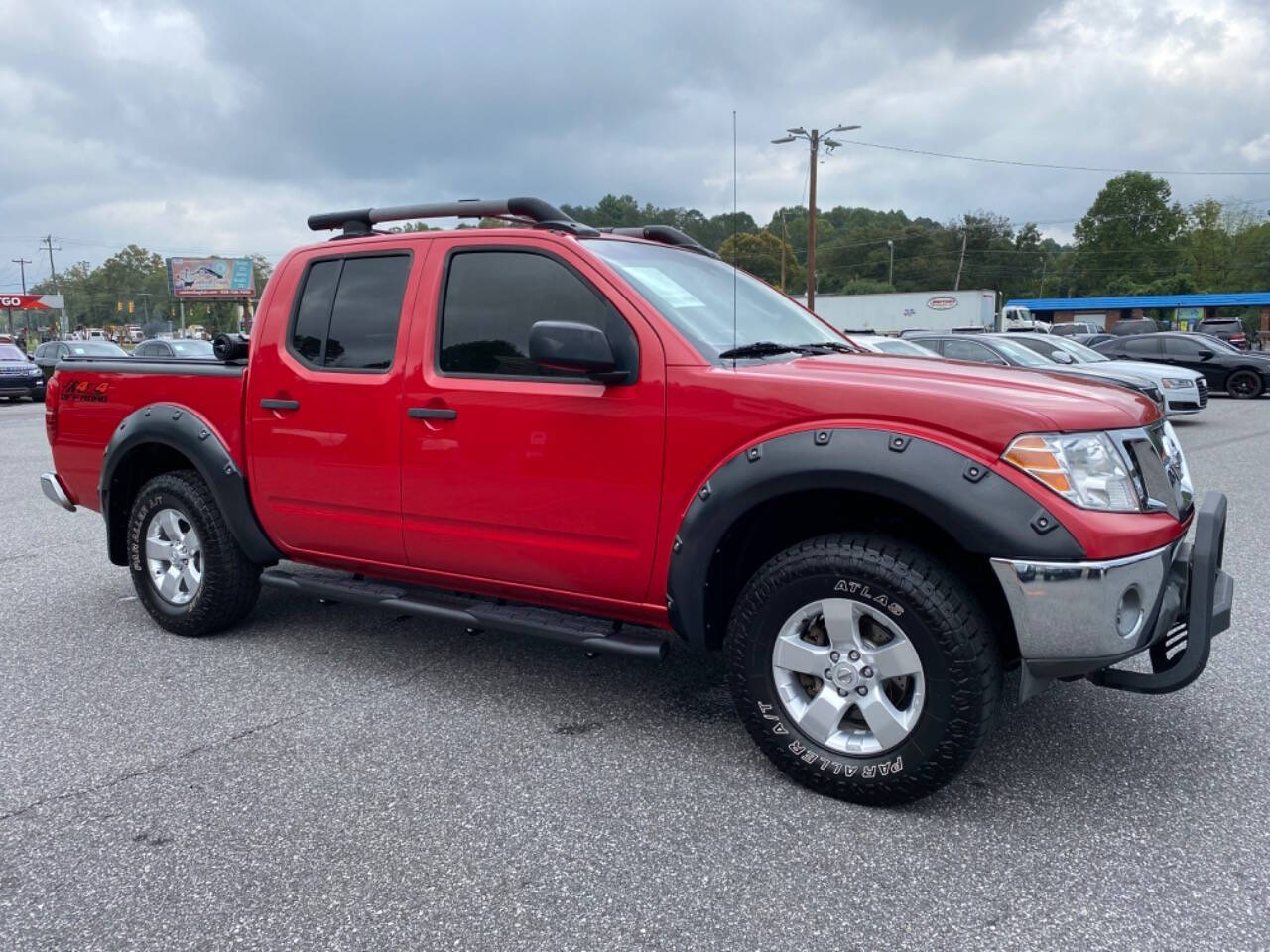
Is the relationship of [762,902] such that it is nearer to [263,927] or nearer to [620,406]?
[263,927]

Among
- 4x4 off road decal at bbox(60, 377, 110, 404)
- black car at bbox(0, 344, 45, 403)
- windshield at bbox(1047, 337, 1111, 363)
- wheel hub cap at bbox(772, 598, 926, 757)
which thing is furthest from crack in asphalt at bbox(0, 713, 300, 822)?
black car at bbox(0, 344, 45, 403)

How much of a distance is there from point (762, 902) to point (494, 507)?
5.65ft

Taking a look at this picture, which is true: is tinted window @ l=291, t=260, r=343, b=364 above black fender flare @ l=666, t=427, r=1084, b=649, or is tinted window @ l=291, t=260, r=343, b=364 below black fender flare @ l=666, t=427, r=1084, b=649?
above

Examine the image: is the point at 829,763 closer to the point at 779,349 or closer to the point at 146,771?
the point at 779,349

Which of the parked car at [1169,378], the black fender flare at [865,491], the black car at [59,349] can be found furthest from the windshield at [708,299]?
the black car at [59,349]

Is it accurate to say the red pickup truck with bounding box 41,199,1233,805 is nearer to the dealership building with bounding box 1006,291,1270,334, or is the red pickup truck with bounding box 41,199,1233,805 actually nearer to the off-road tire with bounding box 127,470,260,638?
the off-road tire with bounding box 127,470,260,638

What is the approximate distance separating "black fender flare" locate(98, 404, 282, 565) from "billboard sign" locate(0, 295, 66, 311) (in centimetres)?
7861

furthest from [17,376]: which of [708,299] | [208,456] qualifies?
[708,299]

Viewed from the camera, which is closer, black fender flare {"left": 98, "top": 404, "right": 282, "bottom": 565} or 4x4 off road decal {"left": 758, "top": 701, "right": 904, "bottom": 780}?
4x4 off road decal {"left": 758, "top": 701, "right": 904, "bottom": 780}

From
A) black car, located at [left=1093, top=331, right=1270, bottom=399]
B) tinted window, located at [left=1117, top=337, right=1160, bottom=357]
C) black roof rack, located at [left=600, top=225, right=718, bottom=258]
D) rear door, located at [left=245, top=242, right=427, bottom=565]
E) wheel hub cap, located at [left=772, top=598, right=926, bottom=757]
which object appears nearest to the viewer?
wheel hub cap, located at [left=772, top=598, right=926, bottom=757]

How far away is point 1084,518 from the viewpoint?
272cm

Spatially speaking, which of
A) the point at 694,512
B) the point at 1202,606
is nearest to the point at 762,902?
the point at 694,512

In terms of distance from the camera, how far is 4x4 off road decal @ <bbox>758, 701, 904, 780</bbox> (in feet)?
9.82

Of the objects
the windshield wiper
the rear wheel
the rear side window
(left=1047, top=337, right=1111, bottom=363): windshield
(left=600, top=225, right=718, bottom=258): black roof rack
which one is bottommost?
the rear wheel
